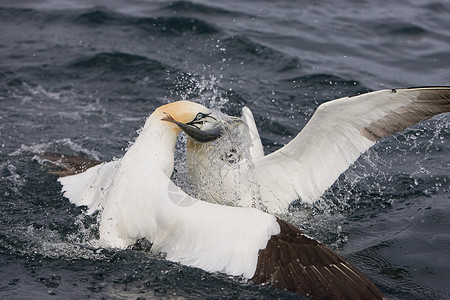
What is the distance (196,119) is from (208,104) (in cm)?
312

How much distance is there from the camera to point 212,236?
14.8 ft

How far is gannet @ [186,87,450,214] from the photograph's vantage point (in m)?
5.53

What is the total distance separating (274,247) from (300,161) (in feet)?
5.05

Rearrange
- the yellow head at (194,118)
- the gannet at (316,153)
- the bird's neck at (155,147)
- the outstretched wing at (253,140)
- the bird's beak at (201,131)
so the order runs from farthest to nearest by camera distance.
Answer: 1. the outstretched wing at (253,140)
2. the gannet at (316,153)
3. the yellow head at (194,118)
4. the bird's beak at (201,131)
5. the bird's neck at (155,147)

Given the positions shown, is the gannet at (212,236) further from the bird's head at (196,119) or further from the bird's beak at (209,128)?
the bird's head at (196,119)

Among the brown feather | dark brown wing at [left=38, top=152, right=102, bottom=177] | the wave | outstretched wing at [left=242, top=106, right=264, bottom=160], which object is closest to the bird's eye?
outstretched wing at [left=242, top=106, right=264, bottom=160]

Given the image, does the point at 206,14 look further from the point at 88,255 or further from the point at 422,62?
the point at 88,255

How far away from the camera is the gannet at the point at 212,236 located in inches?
176

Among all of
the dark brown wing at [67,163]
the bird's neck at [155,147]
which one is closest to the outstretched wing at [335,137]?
the bird's neck at [155,147]

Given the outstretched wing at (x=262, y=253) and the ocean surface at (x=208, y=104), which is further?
the ocean surface at (x=208, y=104)

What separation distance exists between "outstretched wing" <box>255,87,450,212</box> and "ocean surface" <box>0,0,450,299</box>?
331mm

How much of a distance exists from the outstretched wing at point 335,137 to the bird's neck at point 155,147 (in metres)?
1.00

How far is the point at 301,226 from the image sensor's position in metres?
6.04

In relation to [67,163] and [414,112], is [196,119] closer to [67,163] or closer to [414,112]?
[414,112]
